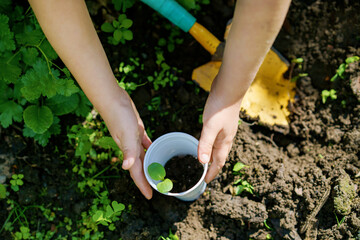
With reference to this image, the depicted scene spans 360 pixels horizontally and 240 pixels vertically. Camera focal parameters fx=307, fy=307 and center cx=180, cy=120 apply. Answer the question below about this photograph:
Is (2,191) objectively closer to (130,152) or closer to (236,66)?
(130,152)

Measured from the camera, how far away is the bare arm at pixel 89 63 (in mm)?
1445

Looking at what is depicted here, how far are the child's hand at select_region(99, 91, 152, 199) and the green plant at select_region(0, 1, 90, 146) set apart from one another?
289 mm

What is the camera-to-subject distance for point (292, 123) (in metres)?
2.10

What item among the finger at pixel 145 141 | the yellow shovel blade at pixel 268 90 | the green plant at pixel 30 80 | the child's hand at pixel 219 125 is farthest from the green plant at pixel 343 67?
the green plant at pixel 30 80

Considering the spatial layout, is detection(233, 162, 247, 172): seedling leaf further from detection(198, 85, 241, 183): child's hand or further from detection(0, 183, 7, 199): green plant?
detection(0, 183, 7, 199): green plant

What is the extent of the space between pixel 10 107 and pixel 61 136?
379 mm

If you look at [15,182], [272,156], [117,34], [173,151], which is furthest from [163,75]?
[15,182]

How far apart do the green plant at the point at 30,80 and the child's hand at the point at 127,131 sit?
0.29 m

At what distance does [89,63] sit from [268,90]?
126cm

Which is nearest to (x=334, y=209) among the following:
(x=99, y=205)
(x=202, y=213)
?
(x=202, y=213)

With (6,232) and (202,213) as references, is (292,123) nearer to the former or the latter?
(202,213)

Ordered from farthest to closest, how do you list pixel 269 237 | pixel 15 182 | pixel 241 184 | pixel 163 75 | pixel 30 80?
pixel 163 75
pixel 15 182
pixel 241 184
pixel 269 237
pixel 30 80

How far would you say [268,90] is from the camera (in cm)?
218

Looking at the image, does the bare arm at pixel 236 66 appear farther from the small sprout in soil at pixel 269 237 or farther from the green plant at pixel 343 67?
the green plant at pixel 343 67
